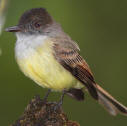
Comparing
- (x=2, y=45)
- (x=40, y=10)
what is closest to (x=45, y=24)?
(x=40, y=10)

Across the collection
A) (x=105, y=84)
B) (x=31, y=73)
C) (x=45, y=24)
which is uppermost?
(x=45, y=24)

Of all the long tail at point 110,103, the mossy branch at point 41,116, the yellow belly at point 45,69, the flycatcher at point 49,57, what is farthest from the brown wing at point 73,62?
the mossy branch at point 41,116

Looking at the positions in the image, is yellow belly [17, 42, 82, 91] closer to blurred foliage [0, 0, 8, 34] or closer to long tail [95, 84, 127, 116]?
long tail [95, 84, 127, 116]

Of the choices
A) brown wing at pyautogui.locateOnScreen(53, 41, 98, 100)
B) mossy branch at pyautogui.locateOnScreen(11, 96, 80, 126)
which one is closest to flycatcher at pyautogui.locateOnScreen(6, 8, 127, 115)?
brown wing at pyautogui.locateOnScreen(53, 41, 98, 100)

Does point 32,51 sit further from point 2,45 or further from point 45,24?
point 2,45

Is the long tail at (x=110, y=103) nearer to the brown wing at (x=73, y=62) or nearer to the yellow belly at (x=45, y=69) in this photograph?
the brown wing at (x=73, y=62)

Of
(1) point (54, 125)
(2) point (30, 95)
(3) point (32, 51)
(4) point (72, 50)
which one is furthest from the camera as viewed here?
(2) point (30, 95)

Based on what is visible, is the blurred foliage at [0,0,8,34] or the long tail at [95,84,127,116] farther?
the long tail at [95,84,127,116]
